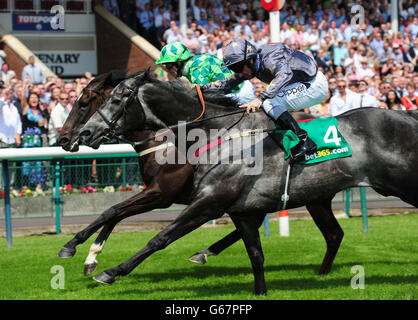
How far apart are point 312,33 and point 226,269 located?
36.7ft

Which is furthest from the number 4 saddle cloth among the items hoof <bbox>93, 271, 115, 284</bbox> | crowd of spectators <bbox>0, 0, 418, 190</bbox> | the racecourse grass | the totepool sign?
the totepool sign

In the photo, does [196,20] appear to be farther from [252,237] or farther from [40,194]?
[252,237]

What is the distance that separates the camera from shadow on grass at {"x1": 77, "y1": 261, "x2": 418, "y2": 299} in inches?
256

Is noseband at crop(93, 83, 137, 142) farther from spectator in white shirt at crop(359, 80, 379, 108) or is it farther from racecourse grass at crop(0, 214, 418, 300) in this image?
spectator in white shirt at crop(359, 80, 379, 108)

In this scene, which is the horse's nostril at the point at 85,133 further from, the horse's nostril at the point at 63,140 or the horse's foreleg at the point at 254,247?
the horse's foreleg at the point at 254,247

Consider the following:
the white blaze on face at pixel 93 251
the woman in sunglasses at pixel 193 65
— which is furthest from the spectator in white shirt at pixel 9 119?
the white blaze on face at pixel 93 251

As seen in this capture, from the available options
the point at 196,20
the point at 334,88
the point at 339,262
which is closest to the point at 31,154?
the point at 339,262

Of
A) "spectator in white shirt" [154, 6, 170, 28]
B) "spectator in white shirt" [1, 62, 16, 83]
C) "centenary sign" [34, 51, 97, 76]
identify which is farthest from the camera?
"centenary sign" [34, 51, 97, 76]

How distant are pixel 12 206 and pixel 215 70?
4250 millimetres

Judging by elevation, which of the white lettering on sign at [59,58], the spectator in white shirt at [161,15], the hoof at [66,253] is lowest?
the hoof at [66,253]

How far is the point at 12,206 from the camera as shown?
411 inches

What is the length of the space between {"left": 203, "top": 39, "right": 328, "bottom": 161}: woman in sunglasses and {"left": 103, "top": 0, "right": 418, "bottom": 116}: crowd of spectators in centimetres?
782

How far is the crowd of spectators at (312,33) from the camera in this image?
53.1ft

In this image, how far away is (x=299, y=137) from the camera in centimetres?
610
